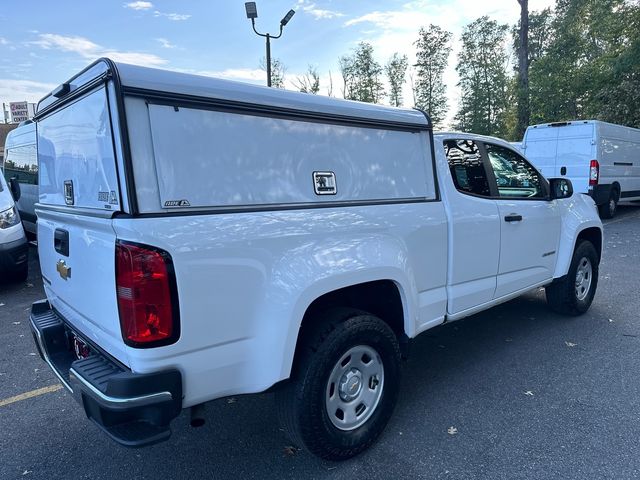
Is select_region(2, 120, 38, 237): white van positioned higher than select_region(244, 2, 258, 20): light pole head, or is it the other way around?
select_region(244, 2, 258, 20): light pole head

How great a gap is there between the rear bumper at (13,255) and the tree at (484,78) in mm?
34663

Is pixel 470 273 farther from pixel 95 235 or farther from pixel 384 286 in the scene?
pixel 95 235

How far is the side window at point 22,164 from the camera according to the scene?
8.66 metres

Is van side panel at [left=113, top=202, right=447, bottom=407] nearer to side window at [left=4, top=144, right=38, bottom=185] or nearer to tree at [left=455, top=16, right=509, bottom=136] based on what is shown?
side window at [left=4, top=144, right=38, bottom=185]

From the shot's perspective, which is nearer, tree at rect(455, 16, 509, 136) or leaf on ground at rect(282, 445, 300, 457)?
leaf on ground at rect(282, 445, 300, 457)

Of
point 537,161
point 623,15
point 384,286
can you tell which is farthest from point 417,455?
point 623,15

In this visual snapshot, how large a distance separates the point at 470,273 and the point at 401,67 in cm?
3641

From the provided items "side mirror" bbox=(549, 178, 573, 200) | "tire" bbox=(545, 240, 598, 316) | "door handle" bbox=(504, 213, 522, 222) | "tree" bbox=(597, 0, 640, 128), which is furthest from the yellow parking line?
"tree" bbox=(597, 0, 640, 128)

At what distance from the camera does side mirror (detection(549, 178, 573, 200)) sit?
4.39 m

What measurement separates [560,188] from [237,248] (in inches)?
143

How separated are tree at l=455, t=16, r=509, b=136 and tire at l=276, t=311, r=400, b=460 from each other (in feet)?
119

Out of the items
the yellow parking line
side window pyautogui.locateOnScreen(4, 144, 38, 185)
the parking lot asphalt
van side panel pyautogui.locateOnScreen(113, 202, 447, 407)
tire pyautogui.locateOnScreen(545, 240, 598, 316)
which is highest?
side window pyautogui.locateOnScreen(4, 144, 38, 185)

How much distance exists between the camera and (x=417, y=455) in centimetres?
271

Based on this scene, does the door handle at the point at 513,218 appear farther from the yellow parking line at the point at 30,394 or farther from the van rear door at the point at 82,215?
the yellow parking line at the point at 30,394
